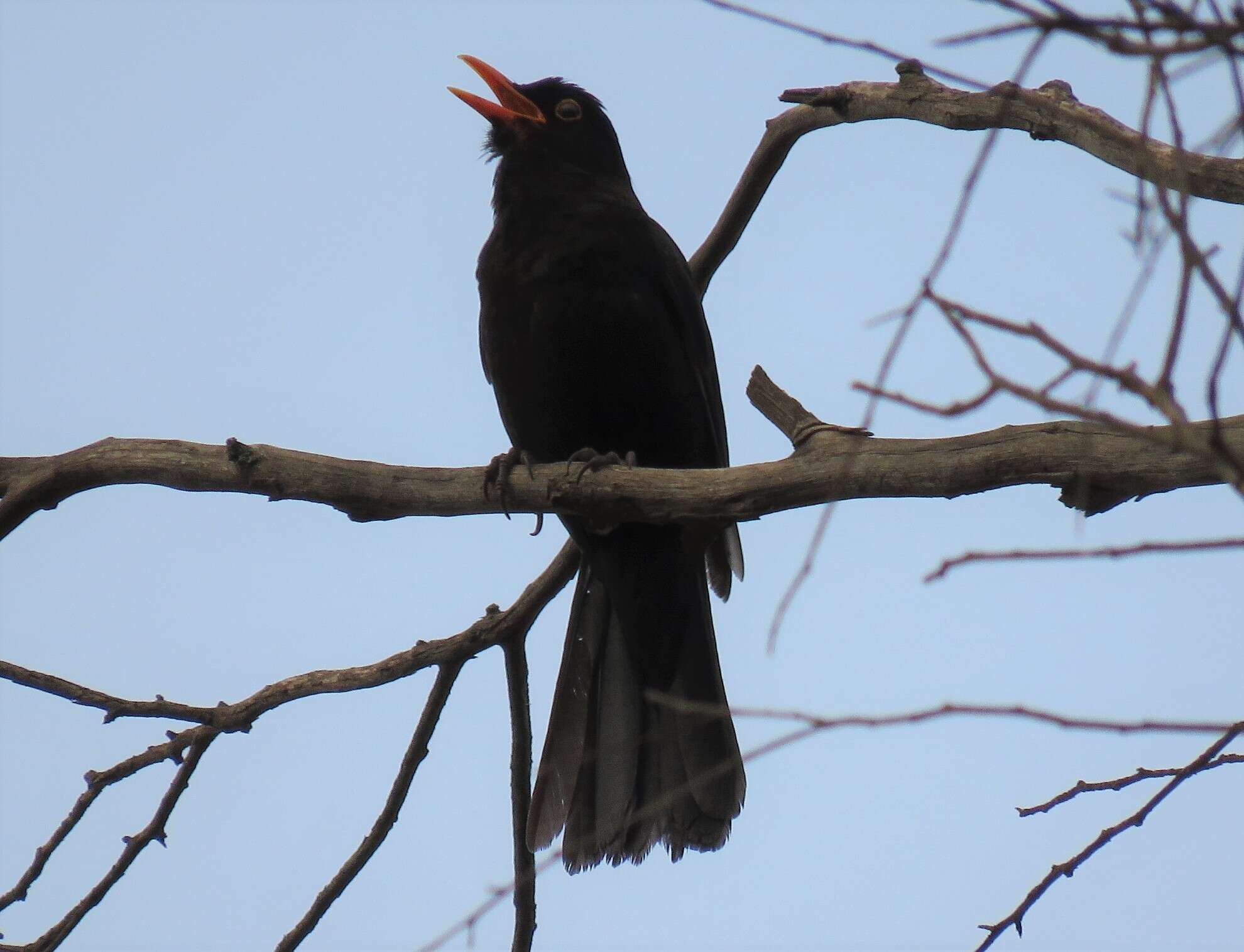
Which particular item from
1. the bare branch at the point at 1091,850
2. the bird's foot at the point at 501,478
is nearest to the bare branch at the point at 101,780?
the bird's foot at the point at 501,478

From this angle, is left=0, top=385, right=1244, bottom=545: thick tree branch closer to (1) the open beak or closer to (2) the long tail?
(2) the long tail

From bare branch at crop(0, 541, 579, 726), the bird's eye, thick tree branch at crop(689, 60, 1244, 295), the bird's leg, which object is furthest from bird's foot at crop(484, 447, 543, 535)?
the bird's eye

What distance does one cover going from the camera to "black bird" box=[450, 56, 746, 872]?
11.9ft

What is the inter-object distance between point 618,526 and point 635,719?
0.64m

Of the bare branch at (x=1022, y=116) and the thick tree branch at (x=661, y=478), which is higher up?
the bare branch at (x=1022, y=116)

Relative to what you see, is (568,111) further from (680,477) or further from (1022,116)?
(680,477)

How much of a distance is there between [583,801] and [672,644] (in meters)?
0.55

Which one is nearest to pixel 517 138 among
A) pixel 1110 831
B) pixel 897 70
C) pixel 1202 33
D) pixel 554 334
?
pixel 554 334

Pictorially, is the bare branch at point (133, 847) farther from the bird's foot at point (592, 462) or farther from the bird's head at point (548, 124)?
the bird's head at point (548, 124)

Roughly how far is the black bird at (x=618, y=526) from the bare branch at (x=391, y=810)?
0.46 m

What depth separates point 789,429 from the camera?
2912 mm

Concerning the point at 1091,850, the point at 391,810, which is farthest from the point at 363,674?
the point at 1091,850

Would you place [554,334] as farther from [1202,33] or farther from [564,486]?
[1202,33]

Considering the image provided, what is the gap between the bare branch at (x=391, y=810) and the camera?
301 centimetres
